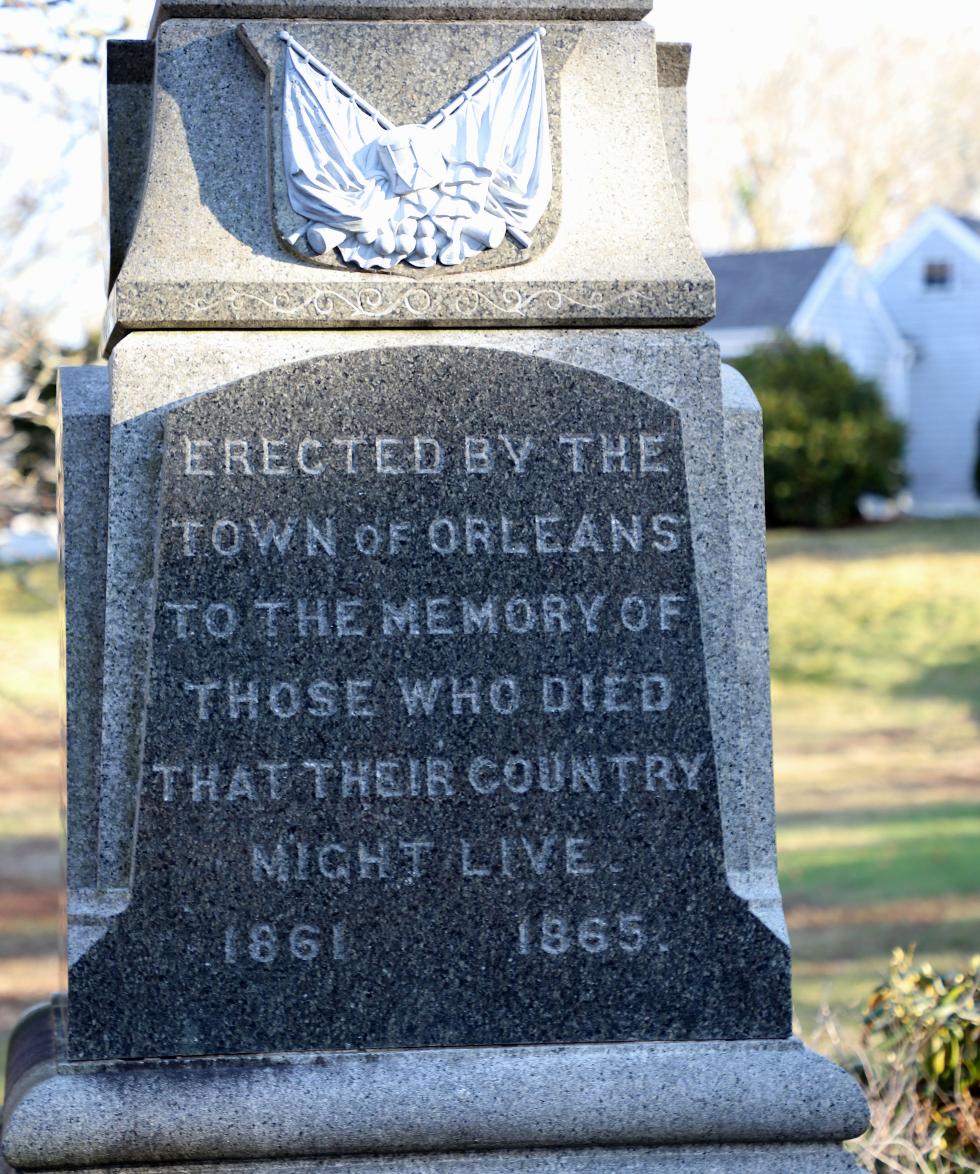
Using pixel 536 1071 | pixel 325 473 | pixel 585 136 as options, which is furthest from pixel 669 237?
pixel 536 1071

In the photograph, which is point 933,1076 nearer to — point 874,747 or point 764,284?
point 874,747

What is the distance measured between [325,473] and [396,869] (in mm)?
816

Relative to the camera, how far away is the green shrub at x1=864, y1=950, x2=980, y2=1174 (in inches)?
168

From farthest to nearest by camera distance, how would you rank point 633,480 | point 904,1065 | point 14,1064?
point 904,1065, point 14,1064, point 633,480

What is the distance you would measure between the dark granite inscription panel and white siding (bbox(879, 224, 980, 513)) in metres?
27.2

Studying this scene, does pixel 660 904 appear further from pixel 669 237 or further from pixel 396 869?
pixel 669 237

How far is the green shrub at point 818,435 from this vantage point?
24688 mm

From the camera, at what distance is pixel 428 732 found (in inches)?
134

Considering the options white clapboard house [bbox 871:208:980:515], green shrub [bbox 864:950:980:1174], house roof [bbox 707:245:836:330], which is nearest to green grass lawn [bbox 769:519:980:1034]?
green shrub [bbox 864:950:980:1174]

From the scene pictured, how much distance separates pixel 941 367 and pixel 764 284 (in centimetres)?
398

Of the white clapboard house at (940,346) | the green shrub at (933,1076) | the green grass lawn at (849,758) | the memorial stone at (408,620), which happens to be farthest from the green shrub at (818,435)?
the memorial stone at (408,620)

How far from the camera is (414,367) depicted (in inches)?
135

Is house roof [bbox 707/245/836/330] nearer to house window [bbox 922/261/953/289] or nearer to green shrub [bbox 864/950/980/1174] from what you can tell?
house window [bbox 922/261/953/289]

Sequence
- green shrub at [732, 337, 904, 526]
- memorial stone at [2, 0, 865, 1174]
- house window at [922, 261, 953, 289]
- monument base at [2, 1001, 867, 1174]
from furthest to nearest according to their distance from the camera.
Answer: house window at [922, 261, 953, 289] < green shrub at [732, 337, 904, 526] < memorial stone at [2, 0, 865, 1174] < monument base at [2, 1001, 867, 1174]
